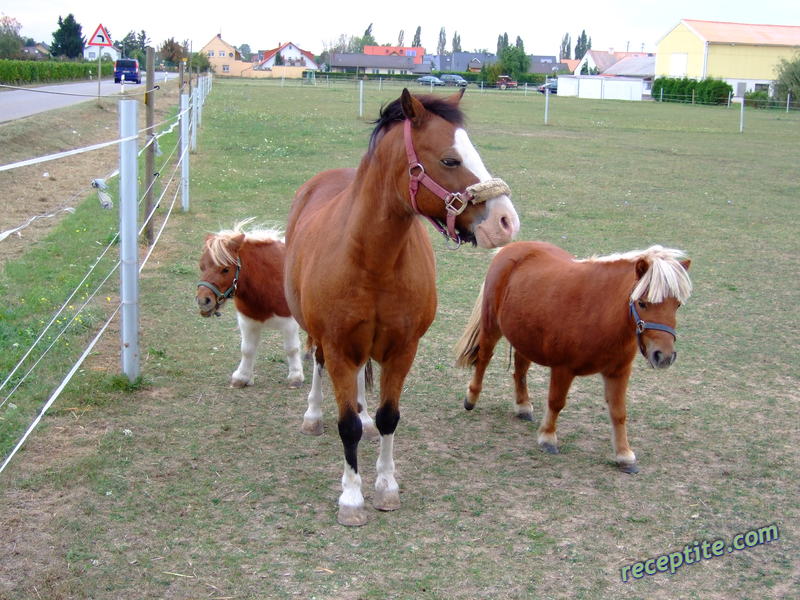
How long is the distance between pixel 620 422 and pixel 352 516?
1.70 m

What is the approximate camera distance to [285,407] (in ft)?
17.4

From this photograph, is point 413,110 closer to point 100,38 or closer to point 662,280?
point 662,280

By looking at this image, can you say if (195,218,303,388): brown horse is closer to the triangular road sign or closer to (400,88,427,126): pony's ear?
(400,88,427,126): pony's ear

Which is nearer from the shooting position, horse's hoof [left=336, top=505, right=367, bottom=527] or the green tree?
horse's hoof [left=336, top=505, right=367, bottom=527]

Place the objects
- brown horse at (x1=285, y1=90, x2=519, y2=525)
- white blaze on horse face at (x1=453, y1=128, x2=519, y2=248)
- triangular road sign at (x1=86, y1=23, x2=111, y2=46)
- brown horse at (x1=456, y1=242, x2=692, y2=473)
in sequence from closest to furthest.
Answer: white blaze on horse face at (x1=453, y1=128, x2=519, y2=248) < brown horse at (x1=285, y1=90, x2=519, y2=525) < brown horse at (x1=456, y1=242, x2=692, y2=473) < triangular road sign at (x1=86, y1=23, x2=111, y2=46)

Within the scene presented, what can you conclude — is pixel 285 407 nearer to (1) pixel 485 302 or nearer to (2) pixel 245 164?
(1) pixel 485 302

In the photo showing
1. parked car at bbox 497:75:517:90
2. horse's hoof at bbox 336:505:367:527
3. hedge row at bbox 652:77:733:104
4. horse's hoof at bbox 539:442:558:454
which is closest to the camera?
horse's hoof at bbox 336:505:367:527

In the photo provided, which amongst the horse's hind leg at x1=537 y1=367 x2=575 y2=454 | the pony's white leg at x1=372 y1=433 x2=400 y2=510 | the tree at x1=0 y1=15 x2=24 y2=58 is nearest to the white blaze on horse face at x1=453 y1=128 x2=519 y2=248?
the pony's white leg at x1=372 y1=433 x2=400 y2=510

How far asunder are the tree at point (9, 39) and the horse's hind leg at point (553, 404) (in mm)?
44925

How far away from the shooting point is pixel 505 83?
71.5 metres

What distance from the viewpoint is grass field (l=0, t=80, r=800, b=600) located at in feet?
10.9

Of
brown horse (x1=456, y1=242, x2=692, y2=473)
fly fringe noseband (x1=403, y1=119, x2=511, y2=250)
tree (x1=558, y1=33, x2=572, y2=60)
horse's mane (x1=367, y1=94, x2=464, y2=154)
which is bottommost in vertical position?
brown horse (x1=456, y1=242, x2=692, y2=473)

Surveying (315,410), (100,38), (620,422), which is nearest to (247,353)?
(315,410)

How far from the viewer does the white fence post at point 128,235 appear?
16.5 feet
